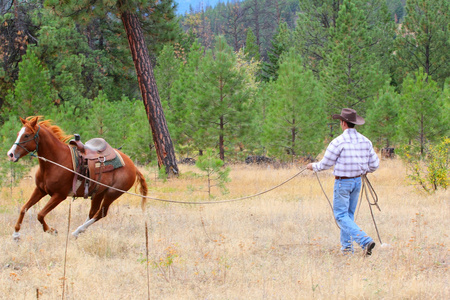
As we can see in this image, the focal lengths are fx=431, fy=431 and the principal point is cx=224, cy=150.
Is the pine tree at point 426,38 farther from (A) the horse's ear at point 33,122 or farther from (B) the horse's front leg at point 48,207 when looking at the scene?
(A) the horse's ear at point 33,122

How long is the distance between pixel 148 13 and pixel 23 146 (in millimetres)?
7691

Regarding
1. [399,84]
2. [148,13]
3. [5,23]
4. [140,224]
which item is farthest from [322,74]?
[140,224]

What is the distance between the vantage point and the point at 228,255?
16.9 feet

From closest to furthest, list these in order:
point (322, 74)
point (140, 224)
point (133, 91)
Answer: point (140, 224), point (322, 74), point (133, 91)

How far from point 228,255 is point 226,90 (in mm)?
10146

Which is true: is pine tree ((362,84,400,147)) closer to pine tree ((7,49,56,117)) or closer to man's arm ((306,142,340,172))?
pine tree ((7,49,56,117))

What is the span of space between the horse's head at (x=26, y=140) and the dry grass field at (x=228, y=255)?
3.76 ft

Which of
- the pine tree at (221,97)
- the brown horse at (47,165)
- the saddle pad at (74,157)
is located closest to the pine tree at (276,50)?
the pine tree at (221,97)

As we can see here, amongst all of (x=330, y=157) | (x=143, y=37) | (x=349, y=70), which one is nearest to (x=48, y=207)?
(x=330, y=157)

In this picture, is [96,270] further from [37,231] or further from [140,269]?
[37,231]

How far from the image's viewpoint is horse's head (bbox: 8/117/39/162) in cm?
535

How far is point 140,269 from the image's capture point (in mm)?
4684

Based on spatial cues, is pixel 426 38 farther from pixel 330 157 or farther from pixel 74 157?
pixel 74 157

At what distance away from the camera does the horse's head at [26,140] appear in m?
5.35
